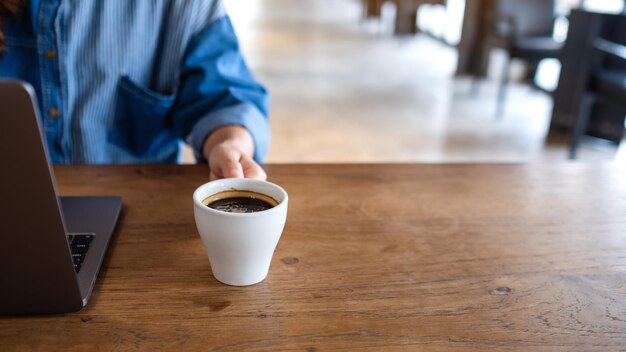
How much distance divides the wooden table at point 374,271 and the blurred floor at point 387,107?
2.09 metres

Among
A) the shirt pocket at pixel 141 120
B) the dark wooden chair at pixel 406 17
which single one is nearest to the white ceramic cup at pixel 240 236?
the shirt pocket at pixel 141 120

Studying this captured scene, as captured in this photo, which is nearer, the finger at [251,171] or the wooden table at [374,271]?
the wooden table at [374,271]

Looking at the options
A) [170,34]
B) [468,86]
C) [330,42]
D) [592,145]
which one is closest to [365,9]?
[330,42]

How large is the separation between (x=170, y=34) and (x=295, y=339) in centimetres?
71

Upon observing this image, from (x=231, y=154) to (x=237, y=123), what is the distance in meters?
0.14

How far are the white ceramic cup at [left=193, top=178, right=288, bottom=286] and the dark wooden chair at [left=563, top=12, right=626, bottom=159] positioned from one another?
269 centimetres

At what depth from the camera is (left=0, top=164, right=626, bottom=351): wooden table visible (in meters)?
0.52

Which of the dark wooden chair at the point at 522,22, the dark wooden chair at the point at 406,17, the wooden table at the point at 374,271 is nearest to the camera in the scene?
the wooden table at the point at 374,271

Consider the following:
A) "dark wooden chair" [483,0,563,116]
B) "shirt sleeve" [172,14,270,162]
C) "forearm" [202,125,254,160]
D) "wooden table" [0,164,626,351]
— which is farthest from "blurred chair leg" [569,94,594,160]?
"forearm" [202,125,254,160]

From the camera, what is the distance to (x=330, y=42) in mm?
6590

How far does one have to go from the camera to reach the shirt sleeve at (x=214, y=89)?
3.11ft

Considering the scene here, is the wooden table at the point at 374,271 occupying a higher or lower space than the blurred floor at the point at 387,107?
higher

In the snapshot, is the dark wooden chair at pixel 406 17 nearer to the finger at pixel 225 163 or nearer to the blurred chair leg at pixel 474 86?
the blurred chair leg at pixel 474 86

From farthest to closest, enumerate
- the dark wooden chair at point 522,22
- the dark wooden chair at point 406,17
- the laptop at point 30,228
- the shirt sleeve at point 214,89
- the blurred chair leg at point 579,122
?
the dark wooden chair at point 406,17 < the dark wooden chair at point 522,22 < the blurred chair leg at point 579,122 < the shirt sleeve at point 214,89 < the laptop at point 30,228
